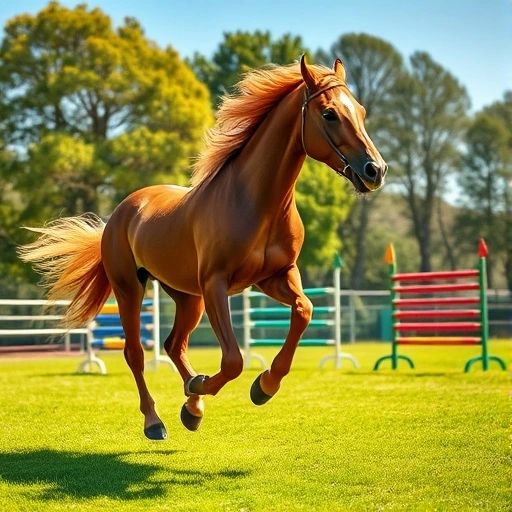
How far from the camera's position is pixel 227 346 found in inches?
194

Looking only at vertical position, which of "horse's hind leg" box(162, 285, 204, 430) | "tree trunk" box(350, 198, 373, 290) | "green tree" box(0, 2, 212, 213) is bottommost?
"horse's hind leg" box(162, 285, 204, 430)

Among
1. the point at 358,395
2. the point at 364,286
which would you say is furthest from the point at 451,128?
the point at 358,395

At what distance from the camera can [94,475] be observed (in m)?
4.88

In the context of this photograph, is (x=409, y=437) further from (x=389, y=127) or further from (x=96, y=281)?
(x=389, y=127)

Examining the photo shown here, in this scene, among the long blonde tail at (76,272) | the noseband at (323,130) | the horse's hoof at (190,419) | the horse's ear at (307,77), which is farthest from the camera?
the long blonde tail at (76,272)

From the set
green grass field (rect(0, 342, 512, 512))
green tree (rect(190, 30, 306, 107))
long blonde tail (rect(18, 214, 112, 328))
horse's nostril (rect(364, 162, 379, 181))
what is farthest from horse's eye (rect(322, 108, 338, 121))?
green tree (rect(190, 30, 306, 107))

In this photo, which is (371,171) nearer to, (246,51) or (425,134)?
(246,51)

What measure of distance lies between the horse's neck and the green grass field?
1.70m

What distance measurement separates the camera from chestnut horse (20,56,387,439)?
4.84 metres

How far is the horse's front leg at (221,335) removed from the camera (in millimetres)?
4885

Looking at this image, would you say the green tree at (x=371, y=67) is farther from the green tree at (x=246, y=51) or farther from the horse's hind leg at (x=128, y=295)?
the horse's hind leg at (x=128, y=295)

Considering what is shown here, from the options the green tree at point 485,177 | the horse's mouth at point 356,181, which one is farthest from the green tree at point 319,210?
the horse's mouth at point 356,181

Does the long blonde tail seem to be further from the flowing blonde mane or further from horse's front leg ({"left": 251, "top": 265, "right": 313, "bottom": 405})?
horse's front leg ({"left": 251, "top": 265, "right": 313, "bottom": 405})

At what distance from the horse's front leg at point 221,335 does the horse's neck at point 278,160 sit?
0.60 metres
